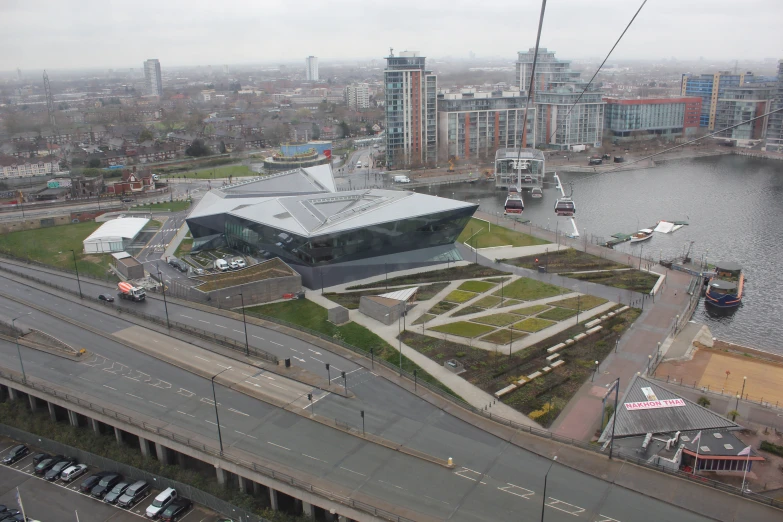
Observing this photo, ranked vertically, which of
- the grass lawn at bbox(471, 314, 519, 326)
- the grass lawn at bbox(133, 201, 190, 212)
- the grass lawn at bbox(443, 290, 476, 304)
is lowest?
the grass lawn at bbox(471, 314, 519, 326)

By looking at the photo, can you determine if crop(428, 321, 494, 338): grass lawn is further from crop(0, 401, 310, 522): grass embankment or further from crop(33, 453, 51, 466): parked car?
crop(33, 453, 51, 466): parked car

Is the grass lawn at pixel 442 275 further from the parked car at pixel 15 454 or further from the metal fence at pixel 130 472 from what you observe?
the parked car at pixel 15 454

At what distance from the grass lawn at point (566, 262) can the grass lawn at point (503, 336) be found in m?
12.8

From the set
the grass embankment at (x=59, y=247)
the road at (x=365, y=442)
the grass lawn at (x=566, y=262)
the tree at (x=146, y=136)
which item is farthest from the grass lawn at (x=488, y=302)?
the tree at (x=146, y=136)

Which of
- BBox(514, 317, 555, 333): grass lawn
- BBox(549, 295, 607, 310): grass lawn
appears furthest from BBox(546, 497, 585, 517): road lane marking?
BBox(549, 295, 607, 310): grass lawn

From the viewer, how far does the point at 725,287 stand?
4456cm

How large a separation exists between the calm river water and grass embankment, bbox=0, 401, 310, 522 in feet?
105

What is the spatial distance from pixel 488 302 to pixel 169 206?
47552 mm

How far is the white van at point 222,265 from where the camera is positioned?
4738cm

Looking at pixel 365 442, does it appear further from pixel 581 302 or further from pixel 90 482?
pixel 581 302

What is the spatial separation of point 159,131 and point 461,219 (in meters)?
112

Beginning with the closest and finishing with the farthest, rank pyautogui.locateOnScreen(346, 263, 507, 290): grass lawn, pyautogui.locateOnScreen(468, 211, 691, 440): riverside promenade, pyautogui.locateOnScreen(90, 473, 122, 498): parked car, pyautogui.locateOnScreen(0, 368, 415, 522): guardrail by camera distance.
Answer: pyautogui.locateOnScreen(0, 368, 415, 522): guardrail, pyautogui.locateOnScreen(90, 473, 122, 498): parked car, pyautogui.locateOnScreen(468, 211, 691, 440): riverside promenade, pyautogui.locateOnScreen(346, 263, 507, 290): grass lawn

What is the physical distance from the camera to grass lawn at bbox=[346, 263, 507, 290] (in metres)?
46.5

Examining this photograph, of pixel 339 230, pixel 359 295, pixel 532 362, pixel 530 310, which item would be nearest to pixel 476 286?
pixel 530 310
